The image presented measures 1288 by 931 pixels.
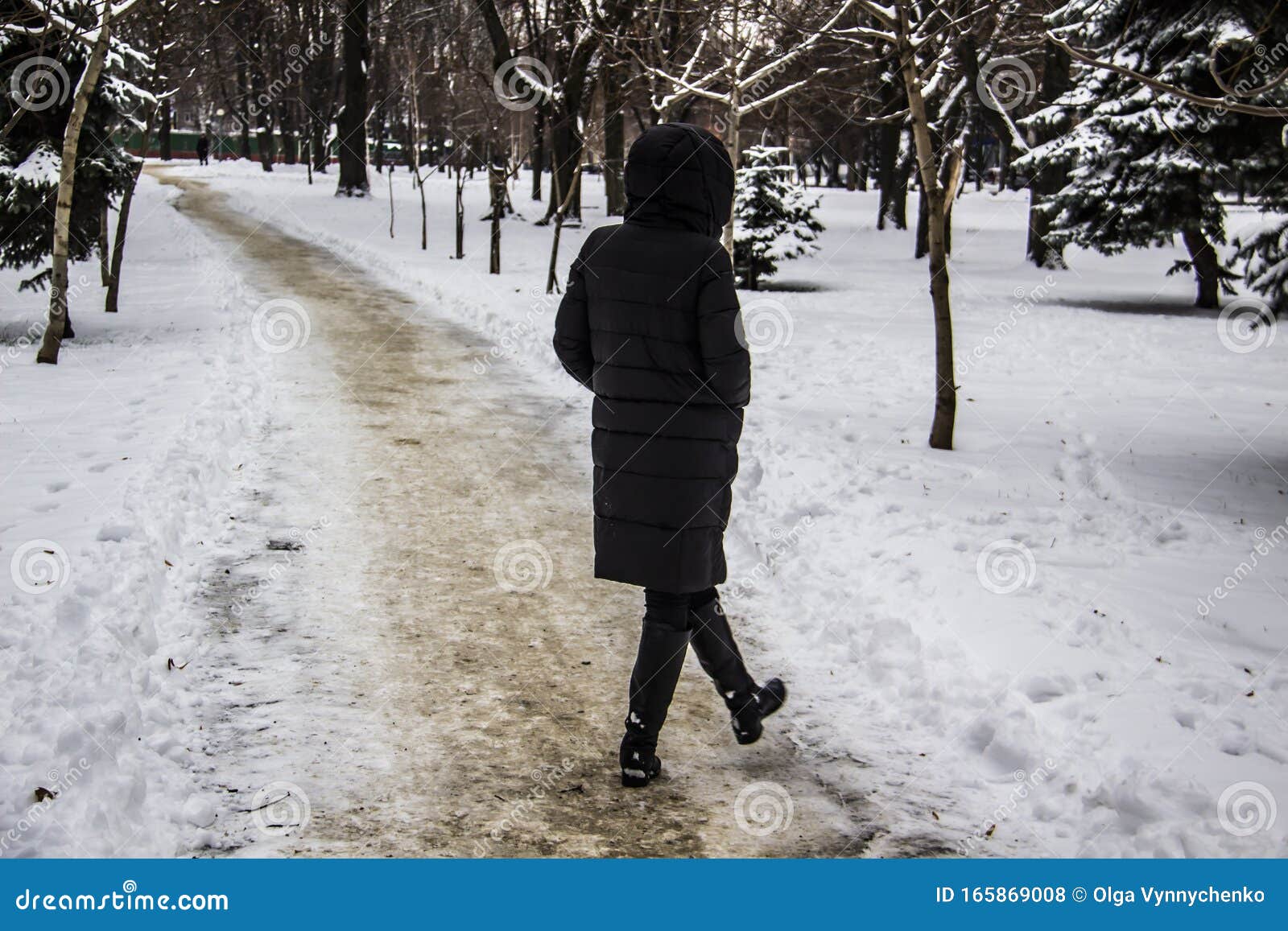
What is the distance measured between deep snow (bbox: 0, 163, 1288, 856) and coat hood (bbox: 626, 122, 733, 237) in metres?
1.99

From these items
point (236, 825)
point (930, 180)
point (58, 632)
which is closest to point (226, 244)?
point (930, 180)

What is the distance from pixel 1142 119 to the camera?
1722 centimetres

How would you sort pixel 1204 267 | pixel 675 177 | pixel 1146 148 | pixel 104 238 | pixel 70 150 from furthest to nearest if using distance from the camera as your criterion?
pixel 1204 267 < pixel 1146 148 < pixel 104 238 < pixel 70 150 < pixel 675 177

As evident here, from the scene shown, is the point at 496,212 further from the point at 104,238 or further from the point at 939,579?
the point at 939,579

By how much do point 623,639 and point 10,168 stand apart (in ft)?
34.8

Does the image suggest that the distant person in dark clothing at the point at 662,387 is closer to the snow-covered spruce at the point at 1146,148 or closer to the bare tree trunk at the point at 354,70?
the snow-covered spruce at the point at 1146,148

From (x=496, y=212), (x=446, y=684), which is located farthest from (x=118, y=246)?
(x=446, y=684)

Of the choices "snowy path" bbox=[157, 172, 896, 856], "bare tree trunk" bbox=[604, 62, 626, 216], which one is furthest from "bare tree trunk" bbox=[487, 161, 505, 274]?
"snowy path" bbox=[157, 172, 896, 856]

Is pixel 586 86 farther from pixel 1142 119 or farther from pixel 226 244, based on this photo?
pixel 1142 119

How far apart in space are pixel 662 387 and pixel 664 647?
2.84 feet

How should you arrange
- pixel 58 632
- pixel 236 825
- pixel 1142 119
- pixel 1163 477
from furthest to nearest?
1. pixel 1142 119
2. pixel 1163 477
3. pixel 58 632
4. pixel 236 825

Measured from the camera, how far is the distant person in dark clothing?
3.54 meters

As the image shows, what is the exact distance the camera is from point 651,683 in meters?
3.79
